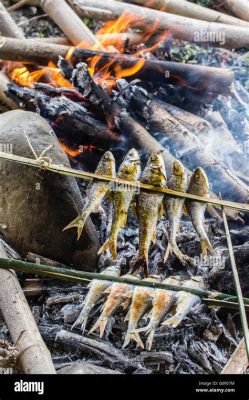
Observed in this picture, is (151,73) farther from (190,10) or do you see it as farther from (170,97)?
(190,10)

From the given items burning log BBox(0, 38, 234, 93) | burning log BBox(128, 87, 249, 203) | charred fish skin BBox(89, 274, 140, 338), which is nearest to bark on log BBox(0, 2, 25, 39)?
burning log BBox(0, 38, 234, 93)

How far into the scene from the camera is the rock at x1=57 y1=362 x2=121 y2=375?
2.52 meters

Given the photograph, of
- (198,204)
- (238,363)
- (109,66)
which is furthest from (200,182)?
(109,66)

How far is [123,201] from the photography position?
272 centimetres

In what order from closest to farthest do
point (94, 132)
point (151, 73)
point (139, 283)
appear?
point (139, 283) < point (94, 132) < point (151, 73)

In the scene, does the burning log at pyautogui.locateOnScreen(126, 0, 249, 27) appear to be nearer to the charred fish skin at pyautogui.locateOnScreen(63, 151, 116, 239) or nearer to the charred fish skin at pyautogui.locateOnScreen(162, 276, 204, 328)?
the charred fish skin at pyautogui.locateOnScreen(63, 151, 116, 239)

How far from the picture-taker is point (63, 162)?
338 centimetres

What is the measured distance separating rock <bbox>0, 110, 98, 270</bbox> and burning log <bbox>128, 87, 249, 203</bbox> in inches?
31.3

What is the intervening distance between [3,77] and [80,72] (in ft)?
2.34

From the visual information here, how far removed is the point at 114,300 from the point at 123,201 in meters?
0.51

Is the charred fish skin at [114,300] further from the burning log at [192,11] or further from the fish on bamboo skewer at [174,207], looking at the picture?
the burning log at [192,11]

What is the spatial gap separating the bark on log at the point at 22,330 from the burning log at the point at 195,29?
127 inches

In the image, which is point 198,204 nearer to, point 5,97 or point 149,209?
point 149,209
